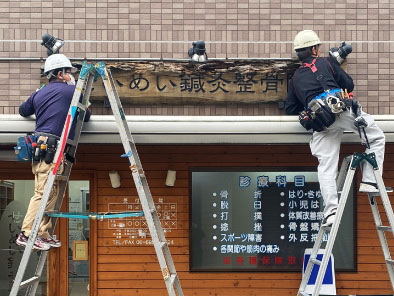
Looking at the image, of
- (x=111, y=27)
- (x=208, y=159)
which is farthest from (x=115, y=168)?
(x=111, y=27)

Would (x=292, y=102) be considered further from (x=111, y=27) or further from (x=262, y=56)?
(x=111, y=27)

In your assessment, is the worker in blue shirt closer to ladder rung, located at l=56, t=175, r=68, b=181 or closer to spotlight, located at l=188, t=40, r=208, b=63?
ladder rung, located at l=56, t=175, r=68, b=181

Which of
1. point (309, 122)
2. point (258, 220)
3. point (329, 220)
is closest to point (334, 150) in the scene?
point (309, 122)

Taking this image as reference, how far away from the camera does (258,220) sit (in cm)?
899

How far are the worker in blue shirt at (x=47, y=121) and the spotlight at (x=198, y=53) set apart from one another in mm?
2074

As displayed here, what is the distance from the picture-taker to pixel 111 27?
8.62 metres

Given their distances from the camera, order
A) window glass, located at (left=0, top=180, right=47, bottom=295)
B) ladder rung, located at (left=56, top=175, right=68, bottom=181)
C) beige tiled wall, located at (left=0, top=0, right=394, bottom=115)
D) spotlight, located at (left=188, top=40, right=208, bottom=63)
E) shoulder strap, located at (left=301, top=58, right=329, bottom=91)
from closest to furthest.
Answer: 1. ladder rung, located at (left=56, top=175, right=68, bottom=181)
2. shoulder strap, located at (left=301, top=58, right=329, bottom=91)
3. spotlight, located at (left=188, top=40, right=208, bottom=63)
4. beige tiled wall, located at (left=0, top=0, right=394, bottom=115)
5. window glass, located at (left=0, top=180, right=47, bottom=295)

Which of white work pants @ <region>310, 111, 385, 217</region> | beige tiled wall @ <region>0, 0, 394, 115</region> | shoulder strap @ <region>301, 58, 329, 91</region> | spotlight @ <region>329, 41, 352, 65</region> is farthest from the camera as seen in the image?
Result: beige tiled wall @ <region>0, 0, 394, 115</region>

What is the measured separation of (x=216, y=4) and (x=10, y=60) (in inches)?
119

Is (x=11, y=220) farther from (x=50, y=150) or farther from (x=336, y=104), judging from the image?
(x=336, y=104)

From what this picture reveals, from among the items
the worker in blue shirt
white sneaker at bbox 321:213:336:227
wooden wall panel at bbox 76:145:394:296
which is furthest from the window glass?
white sneaker at bbox 321:213:336:227

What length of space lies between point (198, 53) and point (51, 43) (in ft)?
6.52

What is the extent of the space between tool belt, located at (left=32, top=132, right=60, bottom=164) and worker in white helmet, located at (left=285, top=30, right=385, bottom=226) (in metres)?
2.66

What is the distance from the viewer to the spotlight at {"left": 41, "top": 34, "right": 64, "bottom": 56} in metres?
8.02
